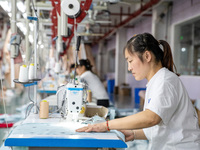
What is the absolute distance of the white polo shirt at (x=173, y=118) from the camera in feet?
4.33

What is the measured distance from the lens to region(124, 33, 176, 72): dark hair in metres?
1.46

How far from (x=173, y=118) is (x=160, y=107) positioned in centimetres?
15

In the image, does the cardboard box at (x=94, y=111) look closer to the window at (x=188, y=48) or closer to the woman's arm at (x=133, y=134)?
the woman's arm at (x=133, y=134)

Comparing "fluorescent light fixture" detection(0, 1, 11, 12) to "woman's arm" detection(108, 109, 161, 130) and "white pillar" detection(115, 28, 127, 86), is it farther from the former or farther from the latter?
"white pillar" detection(115, 28, 127, 86)

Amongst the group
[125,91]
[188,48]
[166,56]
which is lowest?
[125,91]

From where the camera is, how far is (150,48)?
57.4 inches

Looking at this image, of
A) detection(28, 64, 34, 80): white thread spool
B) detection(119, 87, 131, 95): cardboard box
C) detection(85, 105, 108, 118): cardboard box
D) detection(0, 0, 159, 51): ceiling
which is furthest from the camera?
detection(119, 87, 131, 95): cardboard box

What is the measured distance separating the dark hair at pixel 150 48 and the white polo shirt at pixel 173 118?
4.2 inches

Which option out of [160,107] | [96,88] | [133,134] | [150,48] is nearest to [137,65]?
[150,48]

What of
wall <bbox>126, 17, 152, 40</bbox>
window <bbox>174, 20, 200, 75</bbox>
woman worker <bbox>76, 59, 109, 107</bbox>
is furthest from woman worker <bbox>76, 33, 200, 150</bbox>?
wall <bbox>126, 17, 152, 40</bbox>

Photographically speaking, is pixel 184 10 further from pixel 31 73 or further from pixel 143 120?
pixel 143 120

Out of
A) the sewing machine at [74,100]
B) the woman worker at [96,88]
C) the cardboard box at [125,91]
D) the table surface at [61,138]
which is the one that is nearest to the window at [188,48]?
the woman worker at [96,88]

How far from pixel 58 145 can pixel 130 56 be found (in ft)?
2.27

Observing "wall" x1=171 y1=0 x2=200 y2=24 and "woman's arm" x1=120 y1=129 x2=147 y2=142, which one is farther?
"wall" x1=171 y1=0 x2=200 y2=24
